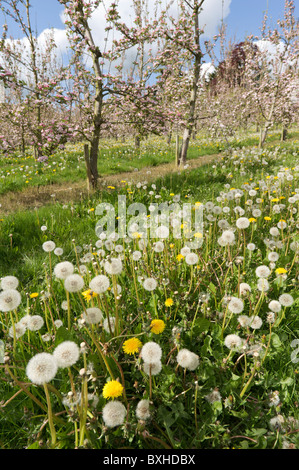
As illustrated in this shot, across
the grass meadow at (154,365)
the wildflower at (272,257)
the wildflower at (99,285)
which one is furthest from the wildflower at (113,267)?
the wildflower at (272,257)

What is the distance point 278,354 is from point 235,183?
4449 mm

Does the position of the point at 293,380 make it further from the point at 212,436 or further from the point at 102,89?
the point at 102,89

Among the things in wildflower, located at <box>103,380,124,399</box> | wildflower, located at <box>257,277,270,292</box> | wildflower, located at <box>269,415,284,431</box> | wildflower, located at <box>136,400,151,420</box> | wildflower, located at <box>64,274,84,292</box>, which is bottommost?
wildflower, located at <box>269,415,284,431</box>

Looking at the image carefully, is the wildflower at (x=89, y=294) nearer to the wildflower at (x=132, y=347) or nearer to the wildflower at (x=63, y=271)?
the wildflower at (x=63, y=271)

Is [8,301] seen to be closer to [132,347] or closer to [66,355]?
[66,355]

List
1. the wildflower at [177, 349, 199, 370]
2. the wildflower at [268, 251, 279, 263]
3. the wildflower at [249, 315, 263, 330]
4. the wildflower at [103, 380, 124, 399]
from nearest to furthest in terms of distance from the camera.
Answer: the wildflower at [103, 380, 124, 399] → the wildflower at [177, 349, 199, 370] → the wildflower at [249, 315, 263, 330] → the wildflower at [268, 251, 279, 263]

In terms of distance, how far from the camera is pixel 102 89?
19.2 ft

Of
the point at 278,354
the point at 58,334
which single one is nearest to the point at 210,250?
the point at 278,354

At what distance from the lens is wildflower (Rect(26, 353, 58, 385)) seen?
91 centimetres

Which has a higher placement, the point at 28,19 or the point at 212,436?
the point at 28,19

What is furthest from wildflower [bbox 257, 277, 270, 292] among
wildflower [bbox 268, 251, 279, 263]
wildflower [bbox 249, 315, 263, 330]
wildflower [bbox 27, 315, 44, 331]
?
wildflower [bbox 27, 315, 44, 331]

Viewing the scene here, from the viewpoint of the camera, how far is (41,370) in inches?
36.1

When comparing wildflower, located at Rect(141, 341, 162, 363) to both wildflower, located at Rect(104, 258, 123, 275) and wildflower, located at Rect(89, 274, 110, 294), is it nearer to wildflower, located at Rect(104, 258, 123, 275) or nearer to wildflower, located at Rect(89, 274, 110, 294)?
wildflower, located at Rect(89, 274, 110, 294)
